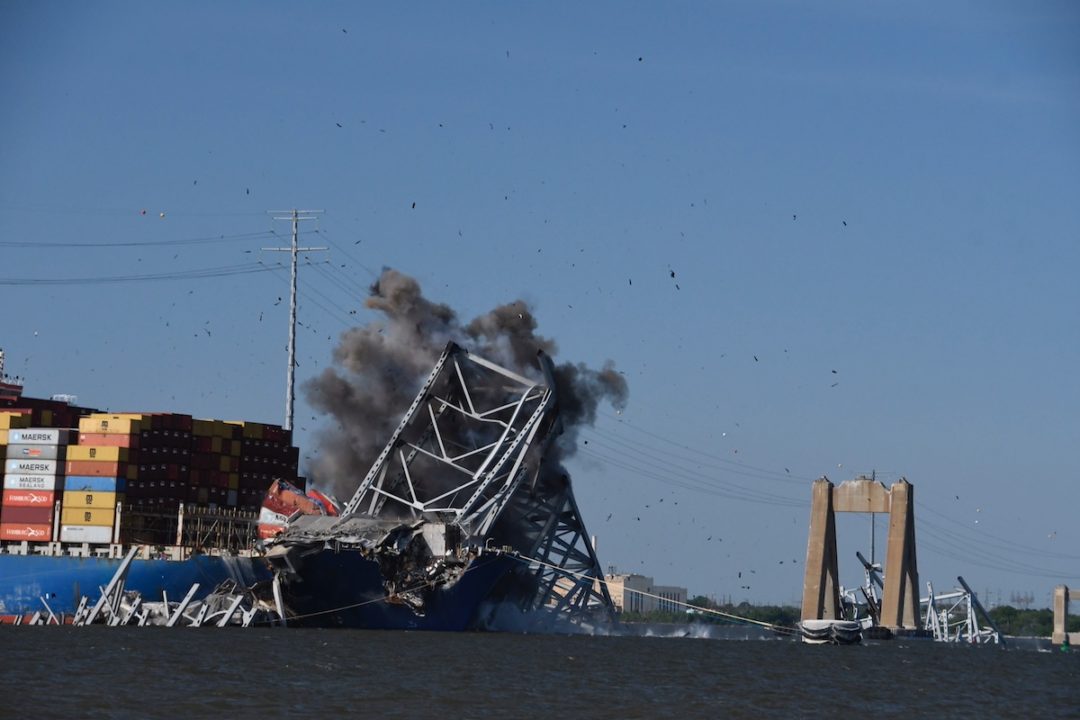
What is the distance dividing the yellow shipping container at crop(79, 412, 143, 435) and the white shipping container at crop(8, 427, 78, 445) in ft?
3.34

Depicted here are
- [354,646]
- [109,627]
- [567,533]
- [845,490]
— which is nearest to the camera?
[354,646]

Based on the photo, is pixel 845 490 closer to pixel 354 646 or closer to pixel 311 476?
pixel 311 476

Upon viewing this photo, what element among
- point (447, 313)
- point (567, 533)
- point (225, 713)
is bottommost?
point (225, 713)

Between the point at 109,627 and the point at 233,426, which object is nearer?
the point at 109,627

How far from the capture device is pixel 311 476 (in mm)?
100750

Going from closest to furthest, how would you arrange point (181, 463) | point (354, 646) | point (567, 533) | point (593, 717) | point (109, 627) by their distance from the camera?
point (593, 717) < point (354, 646) < point (109, 627) < point (181, 463) < point (567, 533)

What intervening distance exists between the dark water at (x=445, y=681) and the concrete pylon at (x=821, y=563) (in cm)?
5101

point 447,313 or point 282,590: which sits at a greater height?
point 447,313

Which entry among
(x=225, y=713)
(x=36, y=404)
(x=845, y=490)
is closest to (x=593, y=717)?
(x=225, y=713)

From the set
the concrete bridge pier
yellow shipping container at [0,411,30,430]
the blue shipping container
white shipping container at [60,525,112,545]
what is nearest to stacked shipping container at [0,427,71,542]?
yellow shipping container at [0,411,30,430]

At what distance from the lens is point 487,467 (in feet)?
312

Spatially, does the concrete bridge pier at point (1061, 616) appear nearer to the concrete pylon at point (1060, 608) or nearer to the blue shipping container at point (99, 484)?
the concrete pylon at point (1060, 608)

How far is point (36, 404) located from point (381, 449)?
24.6m

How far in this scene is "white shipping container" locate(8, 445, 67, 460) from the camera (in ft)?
306
